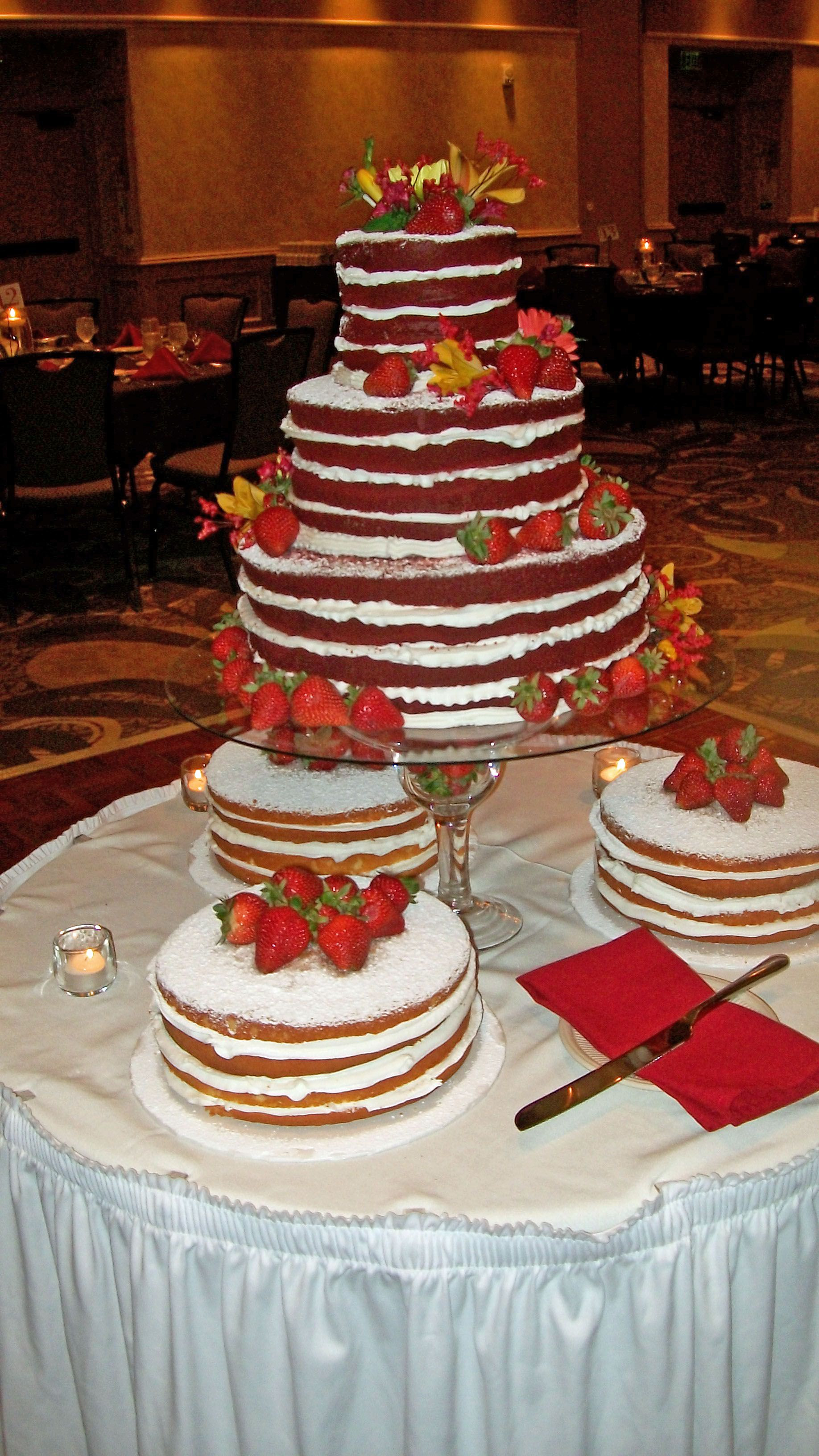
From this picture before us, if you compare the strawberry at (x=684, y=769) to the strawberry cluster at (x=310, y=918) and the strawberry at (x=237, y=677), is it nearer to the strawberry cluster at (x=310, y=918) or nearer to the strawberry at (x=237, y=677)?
the strawberry cluster at (x=310, y=918)

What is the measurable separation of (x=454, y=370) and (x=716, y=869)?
2.32ft

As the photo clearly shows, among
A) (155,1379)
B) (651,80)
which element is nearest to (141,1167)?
(155,1379)

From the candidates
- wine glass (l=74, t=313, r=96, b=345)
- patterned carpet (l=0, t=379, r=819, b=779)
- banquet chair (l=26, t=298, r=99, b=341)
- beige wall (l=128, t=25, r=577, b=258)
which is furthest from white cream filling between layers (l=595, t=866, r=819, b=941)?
beige wall (l=128, t=25, r=577, b=258)

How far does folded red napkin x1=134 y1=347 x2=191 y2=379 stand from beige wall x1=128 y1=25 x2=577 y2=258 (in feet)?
18.6

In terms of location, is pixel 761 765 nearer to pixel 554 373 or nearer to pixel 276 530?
pixel 554 373

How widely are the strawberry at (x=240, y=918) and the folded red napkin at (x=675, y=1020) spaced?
346 millimetres

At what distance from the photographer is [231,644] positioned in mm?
1920

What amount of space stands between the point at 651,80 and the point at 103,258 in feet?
20.9

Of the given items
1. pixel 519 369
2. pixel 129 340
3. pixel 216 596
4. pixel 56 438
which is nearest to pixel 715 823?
pixel 519 369

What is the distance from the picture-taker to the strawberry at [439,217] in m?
1.67

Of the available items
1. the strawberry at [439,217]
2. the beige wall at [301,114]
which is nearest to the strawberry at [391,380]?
the strawberry at [439,217]

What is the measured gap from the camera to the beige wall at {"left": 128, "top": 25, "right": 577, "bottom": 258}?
11.3 metres

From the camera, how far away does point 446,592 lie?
1.65m

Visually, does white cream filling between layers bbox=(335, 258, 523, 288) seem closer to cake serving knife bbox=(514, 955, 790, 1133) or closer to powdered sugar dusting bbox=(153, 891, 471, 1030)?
powdered sugar dusting bbox=(153, 891, 471, 1030)
